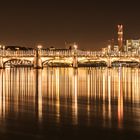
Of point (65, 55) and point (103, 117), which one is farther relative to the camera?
point (65, 55)

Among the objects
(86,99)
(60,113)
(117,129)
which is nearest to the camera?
(117,129)

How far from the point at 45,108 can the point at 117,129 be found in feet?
20.3

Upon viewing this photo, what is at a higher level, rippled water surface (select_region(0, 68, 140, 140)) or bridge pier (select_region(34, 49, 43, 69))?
bridge pier (select_region(34, 49, 43, 69))

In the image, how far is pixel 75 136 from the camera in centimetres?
1355

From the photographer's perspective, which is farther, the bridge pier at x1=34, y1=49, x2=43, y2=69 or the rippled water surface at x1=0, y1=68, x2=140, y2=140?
the bridge pier at x1=34, y1=49, x2=43, y2=69

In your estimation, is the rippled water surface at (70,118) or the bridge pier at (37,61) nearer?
the rippled water surface at (70,118)

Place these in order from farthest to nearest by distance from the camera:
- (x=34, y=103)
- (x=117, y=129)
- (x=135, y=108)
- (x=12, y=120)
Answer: (x=34, y=103), (x=135, y=108), (x=12, y=120), (x=117, y=129)

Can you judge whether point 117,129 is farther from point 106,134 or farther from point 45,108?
point 45,108

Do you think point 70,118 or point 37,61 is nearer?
point 70,118

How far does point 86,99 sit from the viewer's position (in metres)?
24.5

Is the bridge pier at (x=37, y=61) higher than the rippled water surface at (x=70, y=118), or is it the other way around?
the bridge pier at (x=37, y=61)

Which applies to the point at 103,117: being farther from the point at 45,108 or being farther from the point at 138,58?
the point at 138,58

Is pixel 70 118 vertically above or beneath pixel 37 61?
beneath


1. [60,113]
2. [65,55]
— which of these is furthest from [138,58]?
[60,113]
